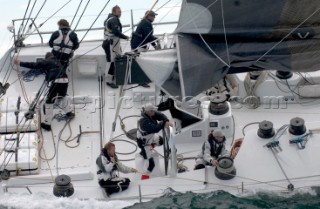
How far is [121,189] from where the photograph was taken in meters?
10.1

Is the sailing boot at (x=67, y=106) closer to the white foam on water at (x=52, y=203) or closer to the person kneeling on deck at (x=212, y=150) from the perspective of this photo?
the white foam on water at (x=52, y=203)

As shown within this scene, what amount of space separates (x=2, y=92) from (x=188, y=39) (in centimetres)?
388

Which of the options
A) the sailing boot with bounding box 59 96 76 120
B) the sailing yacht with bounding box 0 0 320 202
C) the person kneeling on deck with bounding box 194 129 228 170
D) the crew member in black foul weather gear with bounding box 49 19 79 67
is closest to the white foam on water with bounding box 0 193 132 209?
the sailing yacht with bounding box 0 0 320 202

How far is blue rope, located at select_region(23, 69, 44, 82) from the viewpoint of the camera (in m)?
13.1

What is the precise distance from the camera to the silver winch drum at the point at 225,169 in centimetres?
1002

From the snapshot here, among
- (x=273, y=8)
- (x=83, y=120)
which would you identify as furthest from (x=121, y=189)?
(x=273, y=8)

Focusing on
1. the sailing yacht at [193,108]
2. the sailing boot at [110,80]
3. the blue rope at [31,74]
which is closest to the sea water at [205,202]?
the sailing yacht at [193,108]

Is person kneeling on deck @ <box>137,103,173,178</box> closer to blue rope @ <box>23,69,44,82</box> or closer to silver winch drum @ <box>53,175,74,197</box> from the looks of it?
silver winch drum @ <box>53,175,74,197</box>

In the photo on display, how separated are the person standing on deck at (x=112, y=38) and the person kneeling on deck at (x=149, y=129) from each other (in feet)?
8.42

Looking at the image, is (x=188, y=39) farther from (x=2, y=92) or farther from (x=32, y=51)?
(x=32, y=51)

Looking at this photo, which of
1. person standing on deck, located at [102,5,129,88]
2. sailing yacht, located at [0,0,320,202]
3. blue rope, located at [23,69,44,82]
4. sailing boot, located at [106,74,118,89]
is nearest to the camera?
sailing yacht, located at [0,0,320,202]

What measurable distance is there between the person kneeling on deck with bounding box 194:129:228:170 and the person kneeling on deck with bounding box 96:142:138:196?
0.96 m

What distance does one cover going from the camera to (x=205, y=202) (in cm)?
991

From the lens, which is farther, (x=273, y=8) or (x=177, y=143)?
(x=177, y=143)
